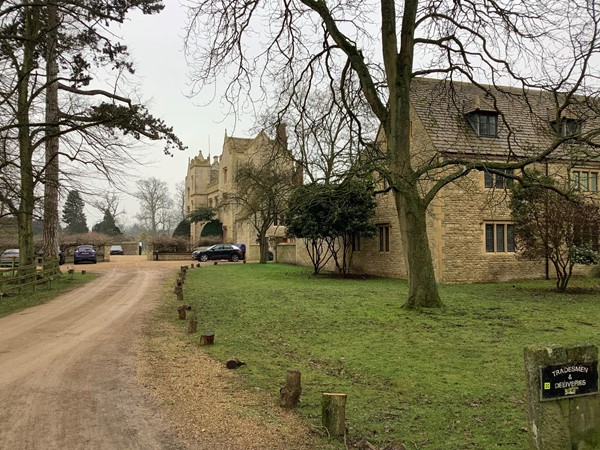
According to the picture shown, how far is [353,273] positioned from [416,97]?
10.8m

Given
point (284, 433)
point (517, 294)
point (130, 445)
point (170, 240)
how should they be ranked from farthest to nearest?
point (170, 240) → point (517, 294) → point (284, 433) → point (130, 445)

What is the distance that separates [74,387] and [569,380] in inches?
232

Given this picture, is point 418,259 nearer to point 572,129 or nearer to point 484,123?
point 572,129


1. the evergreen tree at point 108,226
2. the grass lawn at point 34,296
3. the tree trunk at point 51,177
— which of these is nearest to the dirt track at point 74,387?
the grass lawn at point 34,296

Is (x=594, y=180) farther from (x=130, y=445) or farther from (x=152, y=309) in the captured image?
(x=130, y=445)

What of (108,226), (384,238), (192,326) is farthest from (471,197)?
(108,226)

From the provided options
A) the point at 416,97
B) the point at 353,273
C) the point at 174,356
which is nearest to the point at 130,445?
the point at 174,356

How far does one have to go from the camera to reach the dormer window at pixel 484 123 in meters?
25.0

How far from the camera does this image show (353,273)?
30391 millimetres

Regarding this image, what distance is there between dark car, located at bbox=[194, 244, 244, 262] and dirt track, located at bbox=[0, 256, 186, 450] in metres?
31.6

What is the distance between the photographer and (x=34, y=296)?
61.1ft

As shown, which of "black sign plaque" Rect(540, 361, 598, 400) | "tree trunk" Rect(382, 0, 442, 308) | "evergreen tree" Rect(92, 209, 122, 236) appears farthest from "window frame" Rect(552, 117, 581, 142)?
"evergreen tree" Rect(92, 209, 122, 236)

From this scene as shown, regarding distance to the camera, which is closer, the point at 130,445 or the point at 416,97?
the point at 130,445

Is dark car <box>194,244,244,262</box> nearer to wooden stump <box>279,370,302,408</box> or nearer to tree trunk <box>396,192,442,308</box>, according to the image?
tree trunk <box>396,192,442,308</box>
